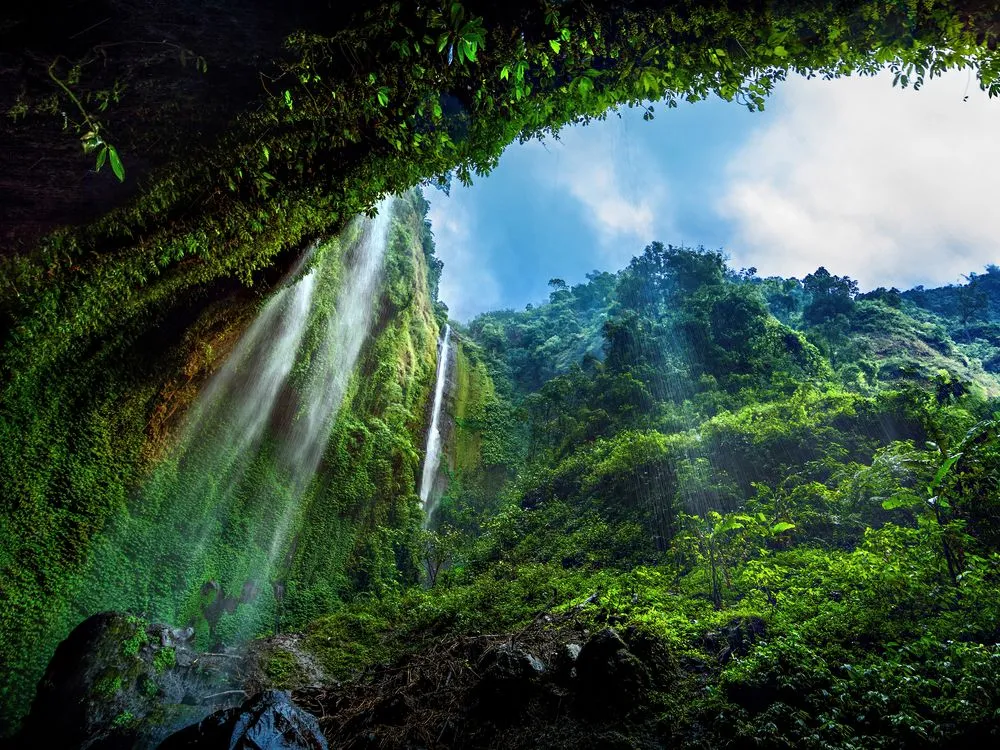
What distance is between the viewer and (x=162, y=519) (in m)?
8.17

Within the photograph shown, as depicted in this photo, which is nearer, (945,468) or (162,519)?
(945,468)

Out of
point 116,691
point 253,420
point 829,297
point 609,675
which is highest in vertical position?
point 829,297

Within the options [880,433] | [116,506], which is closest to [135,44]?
[116,506]

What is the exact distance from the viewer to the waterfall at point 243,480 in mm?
7727

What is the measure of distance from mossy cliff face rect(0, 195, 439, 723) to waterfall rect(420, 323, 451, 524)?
3.66m

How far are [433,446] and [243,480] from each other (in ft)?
34.4

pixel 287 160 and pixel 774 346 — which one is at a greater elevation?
pixel 774 346

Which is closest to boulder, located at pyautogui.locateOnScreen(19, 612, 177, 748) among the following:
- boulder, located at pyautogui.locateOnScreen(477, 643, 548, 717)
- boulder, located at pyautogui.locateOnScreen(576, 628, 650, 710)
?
boulder, located at pyautogui.locateOnScreen(477, 643, 548, 717)

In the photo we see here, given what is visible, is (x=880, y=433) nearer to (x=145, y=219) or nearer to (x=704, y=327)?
(x=704, y=327)

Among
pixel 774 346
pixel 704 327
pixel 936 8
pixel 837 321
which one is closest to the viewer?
pixel 936 8

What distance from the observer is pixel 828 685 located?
374 centimetres

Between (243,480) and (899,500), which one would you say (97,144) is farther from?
(243,480)

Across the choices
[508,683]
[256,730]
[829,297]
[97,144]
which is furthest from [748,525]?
[829,297]

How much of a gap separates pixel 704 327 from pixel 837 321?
9874mm
